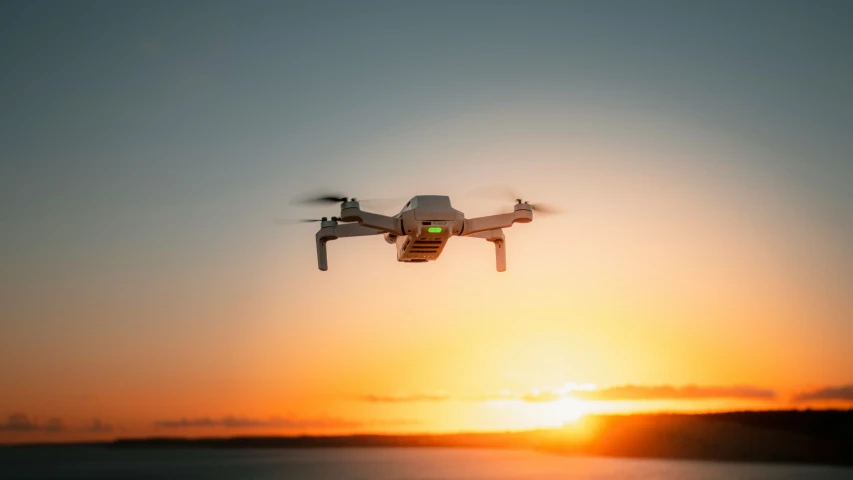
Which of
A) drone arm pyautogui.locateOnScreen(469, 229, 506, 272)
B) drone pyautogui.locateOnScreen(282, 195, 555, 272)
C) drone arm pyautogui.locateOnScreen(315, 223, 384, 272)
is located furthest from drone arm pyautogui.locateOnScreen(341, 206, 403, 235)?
drone arm pyautogui.locateOnScreen(469, 229, 506, 272)

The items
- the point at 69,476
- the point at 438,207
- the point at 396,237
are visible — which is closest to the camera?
the point at 438,207

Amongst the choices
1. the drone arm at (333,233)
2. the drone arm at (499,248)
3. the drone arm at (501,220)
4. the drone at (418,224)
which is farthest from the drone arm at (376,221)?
the drone arm at (499,248)

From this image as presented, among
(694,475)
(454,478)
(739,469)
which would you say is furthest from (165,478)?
(739,469)

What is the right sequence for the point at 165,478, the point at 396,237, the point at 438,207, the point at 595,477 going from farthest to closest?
the point at 165,478 → the point at 595,477 → the point at 396,237 → the point at 438,207

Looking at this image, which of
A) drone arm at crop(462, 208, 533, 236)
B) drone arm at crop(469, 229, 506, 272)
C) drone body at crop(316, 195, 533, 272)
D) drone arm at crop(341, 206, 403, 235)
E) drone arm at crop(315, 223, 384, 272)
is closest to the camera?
drone body at crop(316, 195, 533, 272)

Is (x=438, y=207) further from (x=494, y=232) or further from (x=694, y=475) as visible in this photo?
(x=694, y=475)

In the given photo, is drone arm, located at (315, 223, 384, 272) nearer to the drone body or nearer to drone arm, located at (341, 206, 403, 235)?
the drone body

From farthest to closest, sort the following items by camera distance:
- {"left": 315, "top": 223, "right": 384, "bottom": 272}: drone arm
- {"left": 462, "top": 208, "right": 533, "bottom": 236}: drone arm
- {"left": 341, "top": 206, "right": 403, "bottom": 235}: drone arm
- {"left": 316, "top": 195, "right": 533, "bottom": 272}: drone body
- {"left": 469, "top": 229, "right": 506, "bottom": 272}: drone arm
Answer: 1. {"left": 469, "top": 229, "right": 506, "bottom": 272}: drone arm
2. {"left": 315, "top": 223, "right": 384, "bottom": 272}: drone arm
3. {"left": 462, "top": 208, "right": 533, "bottom": 236}: drone arm
4. {"left": 341, "top": 206, "right": 403, "bottom": 235}: drone arm
5. {"left": 316, "top": 195, "right": 533, "bottom": 272}: drone body

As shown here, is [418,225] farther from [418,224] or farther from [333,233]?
[333,233]
